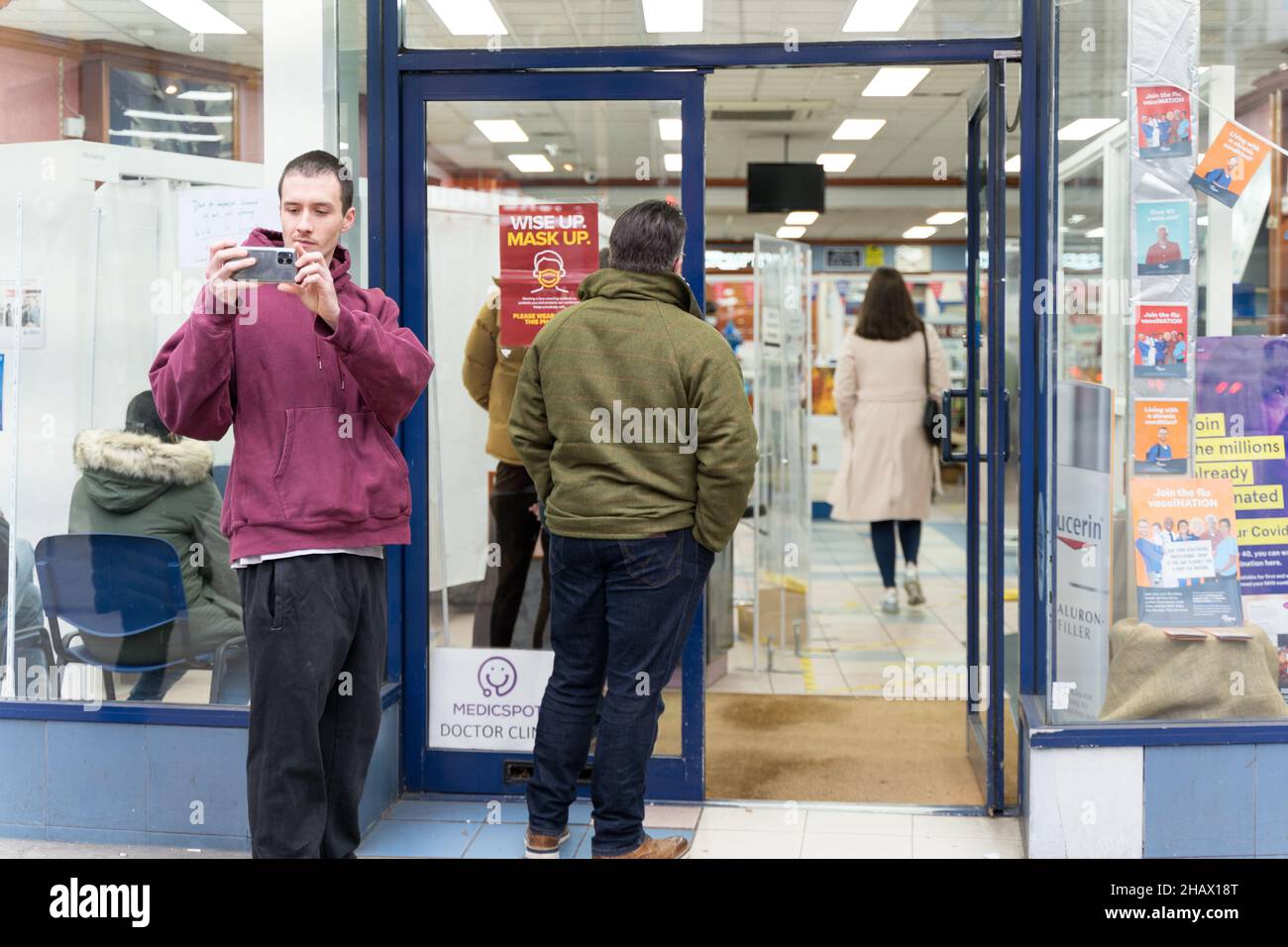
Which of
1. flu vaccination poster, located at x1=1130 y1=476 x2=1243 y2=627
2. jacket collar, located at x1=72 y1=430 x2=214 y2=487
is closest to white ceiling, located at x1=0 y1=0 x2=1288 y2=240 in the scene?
flu vaccination poster, located at x1=1130 y1=476 x2=1243 y2=627

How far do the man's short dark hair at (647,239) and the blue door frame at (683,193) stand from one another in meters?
0.52

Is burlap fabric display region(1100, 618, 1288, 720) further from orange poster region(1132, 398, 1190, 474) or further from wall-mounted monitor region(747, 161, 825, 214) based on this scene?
wall-mounted monitor region(747, 161, 825, 214)

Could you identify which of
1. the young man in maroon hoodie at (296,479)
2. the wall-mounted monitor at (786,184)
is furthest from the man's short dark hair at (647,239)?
the wall-mounted monitor at (786,184)

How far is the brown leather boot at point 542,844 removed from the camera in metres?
2.95

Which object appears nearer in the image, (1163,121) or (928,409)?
(1163,121)

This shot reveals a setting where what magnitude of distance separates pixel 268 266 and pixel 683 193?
57.3 inches

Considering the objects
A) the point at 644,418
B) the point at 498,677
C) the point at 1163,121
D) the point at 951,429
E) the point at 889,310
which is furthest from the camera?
the point at 889,310

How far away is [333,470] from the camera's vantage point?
231 centimetres

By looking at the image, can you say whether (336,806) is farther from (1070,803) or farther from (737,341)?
(737,341)

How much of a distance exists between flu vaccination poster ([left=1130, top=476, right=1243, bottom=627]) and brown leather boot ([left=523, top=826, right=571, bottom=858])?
1.53 metres

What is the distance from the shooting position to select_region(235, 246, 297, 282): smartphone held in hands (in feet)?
6.97

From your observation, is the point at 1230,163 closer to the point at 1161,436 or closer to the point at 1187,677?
the point at 1161,436

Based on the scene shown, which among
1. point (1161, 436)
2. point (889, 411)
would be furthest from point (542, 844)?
point (889, 411)

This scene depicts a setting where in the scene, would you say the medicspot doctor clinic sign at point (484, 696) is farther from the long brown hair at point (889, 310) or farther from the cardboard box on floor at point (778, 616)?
the long brown hair at point (889, 310)
